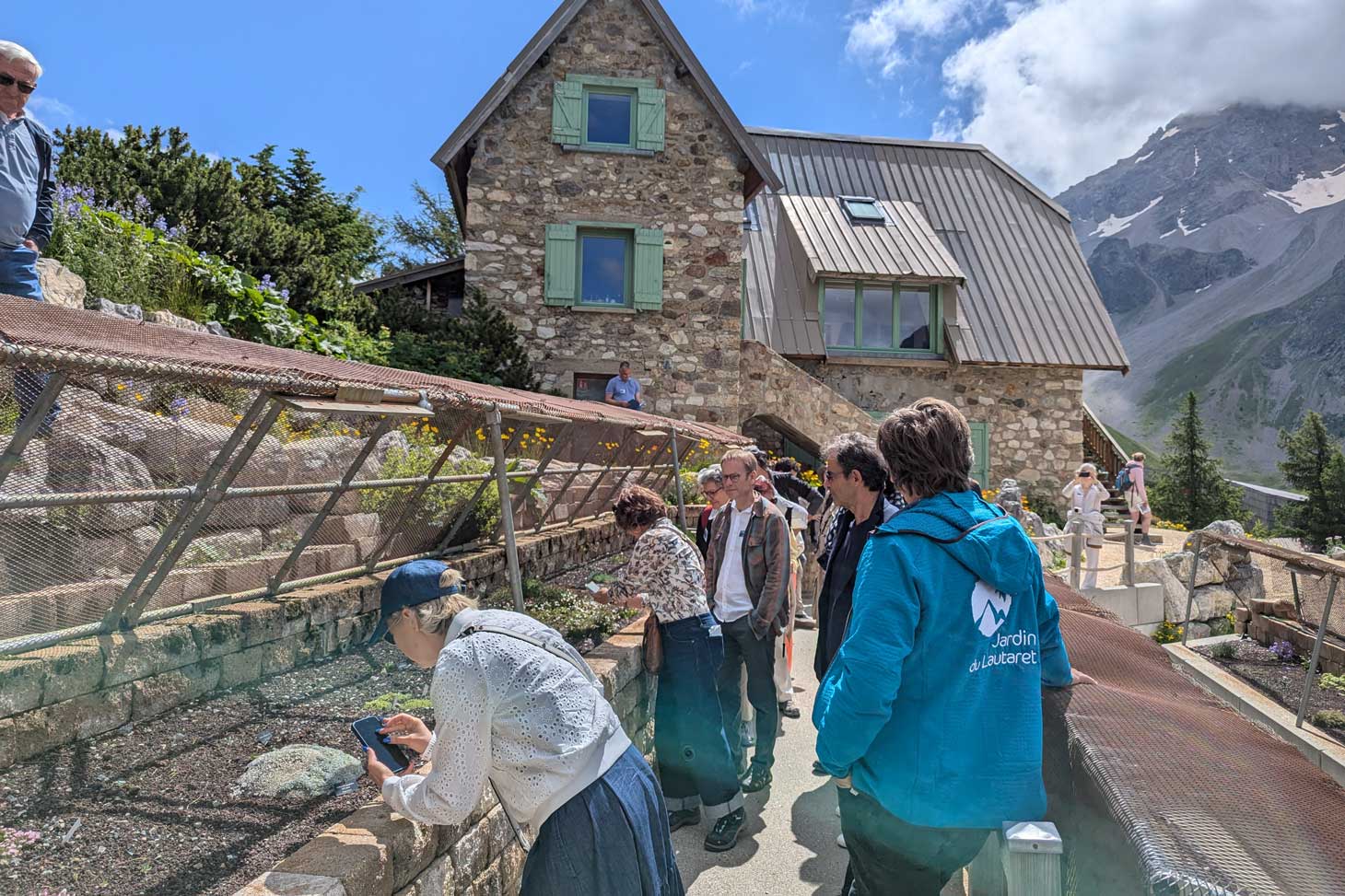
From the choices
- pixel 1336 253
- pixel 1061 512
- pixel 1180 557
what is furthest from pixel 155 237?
pixel 1336 253

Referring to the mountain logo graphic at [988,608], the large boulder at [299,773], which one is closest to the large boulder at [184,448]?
the large boulder at [299,773]

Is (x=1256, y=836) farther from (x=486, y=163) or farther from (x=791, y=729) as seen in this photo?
(x=486, y=163)

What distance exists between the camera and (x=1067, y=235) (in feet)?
68.6

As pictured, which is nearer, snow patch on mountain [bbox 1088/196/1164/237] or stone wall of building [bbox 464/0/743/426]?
stone wall of building [bbox 464/0/743/426]

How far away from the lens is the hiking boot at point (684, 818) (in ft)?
14.4

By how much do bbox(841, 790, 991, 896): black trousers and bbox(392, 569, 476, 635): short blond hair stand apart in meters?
1.20

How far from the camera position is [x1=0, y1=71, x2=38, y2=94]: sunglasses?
3.79 metres

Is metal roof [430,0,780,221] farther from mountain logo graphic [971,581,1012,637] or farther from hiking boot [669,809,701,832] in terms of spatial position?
mountain logo graphic [971,581,1012,637]

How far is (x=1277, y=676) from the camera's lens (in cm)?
880

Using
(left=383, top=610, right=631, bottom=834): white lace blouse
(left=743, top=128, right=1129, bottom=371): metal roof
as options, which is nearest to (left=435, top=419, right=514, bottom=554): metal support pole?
(left=383, top=610, right=631, bottom=834): white lace blouse

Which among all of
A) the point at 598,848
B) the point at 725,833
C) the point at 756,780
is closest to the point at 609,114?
the point at 756,780

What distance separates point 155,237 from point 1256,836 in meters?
10.2

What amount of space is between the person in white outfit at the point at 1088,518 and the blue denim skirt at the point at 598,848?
10.1 m

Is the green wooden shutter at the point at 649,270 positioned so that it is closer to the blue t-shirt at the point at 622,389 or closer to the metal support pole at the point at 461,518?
the blue t-shirt at the point at 622,389
